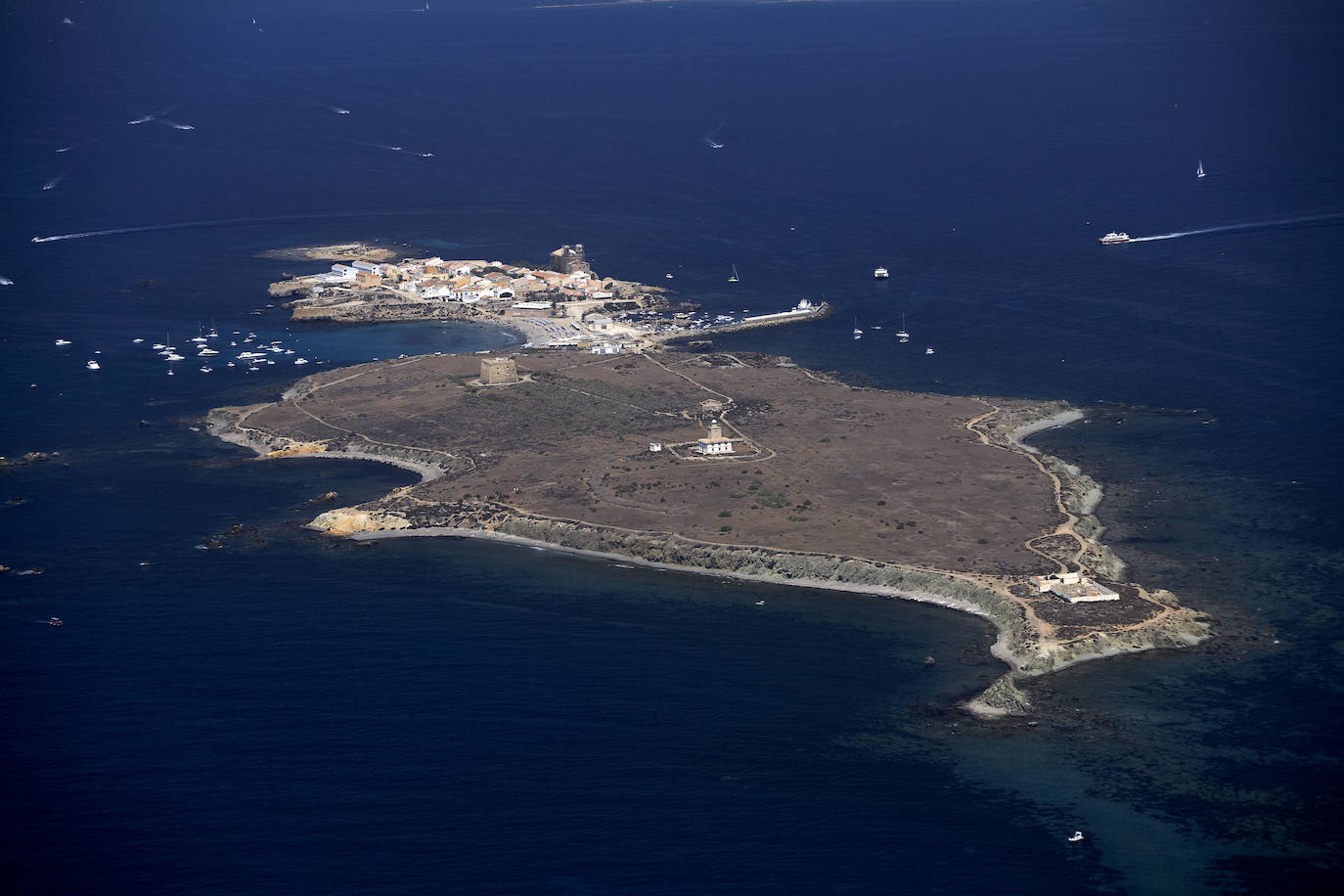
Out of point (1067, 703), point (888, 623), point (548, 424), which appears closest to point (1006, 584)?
point (888, 623)

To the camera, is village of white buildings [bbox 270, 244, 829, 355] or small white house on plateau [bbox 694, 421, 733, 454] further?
village of white buildings [bbox 270, 244, 829, 355]

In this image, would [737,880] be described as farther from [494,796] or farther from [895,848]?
[494,796]

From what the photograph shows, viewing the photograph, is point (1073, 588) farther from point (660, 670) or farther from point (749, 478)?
point (749, 478)

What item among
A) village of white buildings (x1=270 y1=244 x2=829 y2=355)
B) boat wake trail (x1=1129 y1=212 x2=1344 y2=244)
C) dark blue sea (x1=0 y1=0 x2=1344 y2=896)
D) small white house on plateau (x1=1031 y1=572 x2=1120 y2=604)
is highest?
boat wake trail (x1=1129 y1=212 x2=1344 y2=244)

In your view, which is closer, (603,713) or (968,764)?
(968,764)

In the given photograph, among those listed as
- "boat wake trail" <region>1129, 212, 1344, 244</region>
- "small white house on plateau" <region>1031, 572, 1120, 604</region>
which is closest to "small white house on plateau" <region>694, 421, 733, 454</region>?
"small white house on plateau" <region>1031, 572, 1120, 604</region>

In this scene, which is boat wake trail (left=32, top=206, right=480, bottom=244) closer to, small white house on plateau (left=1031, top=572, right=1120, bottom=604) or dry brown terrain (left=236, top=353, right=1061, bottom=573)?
dry brown terrain (left=236, top=353, right=1061, bottom=573)

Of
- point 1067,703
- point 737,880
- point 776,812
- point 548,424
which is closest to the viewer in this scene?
point 737,880
